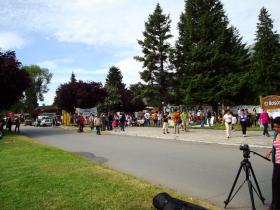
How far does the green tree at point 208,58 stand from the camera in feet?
159

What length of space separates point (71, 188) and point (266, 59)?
57.5 meters

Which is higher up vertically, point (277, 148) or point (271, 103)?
point (271, 103)

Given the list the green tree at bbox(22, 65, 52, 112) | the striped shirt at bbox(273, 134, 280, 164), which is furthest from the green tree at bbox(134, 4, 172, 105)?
the green tree at bbox(22, 65, 52, 112)

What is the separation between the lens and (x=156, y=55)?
55594 millimetres

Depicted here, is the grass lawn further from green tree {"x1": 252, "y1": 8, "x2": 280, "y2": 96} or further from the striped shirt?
green tree {"x1": 252, "y1": 8, "x2": 280, "y2": 96}

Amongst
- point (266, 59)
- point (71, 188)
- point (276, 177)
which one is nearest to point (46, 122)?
point (266, 59)

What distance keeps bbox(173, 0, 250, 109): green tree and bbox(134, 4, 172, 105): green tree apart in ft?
7.34

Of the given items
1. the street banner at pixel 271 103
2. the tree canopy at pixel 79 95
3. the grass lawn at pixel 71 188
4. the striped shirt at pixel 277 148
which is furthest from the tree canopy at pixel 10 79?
the striped shirt at pixel 277 148

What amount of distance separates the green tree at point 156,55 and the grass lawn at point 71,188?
143 ft

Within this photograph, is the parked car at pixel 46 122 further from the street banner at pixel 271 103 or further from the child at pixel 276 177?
the child at pixel 276 177

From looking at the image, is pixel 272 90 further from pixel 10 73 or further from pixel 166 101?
pixel 10 73

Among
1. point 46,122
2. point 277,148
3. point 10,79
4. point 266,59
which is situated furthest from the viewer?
point 46,122

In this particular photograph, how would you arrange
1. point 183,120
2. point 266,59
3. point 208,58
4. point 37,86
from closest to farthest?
point 183,120 → point 208,58 → point 266,59 → point 37,86

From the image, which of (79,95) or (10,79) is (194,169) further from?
(79,95)
